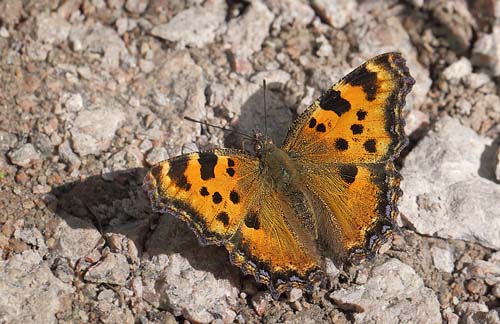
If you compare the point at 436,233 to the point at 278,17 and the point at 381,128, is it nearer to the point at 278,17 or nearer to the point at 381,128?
the point at 381,128

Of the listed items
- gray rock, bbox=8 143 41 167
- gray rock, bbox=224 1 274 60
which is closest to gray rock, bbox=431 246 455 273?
gray rock, bbox=224 1 274 60

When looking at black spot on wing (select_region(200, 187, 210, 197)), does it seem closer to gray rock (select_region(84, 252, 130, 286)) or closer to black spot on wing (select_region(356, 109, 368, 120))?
gray rock (select_region(84, 252, 130, 286))

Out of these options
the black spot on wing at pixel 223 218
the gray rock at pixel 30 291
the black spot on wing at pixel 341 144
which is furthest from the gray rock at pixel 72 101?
the black spot on wing at pixel 341 144

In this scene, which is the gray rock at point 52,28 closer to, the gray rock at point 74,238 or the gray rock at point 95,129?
the gray rock at point 95,129

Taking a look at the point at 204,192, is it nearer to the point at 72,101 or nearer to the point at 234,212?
the point at 234,212

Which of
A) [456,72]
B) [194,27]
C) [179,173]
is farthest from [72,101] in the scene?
[456,72]
